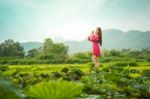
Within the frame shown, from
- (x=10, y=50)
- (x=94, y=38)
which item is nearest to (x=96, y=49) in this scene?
(x=94, y=38)

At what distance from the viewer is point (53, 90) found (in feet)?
3.65

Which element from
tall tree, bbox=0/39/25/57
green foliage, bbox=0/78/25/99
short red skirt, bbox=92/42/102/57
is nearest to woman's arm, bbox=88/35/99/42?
short red skirt, bbox=92/42/102/57

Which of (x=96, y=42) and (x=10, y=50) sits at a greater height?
(x=10, y=50)

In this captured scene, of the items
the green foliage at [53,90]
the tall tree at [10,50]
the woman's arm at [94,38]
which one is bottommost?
the green foliage at [53,90]

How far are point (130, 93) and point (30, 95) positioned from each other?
3342mm

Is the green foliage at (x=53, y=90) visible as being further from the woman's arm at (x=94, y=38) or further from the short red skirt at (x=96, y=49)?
the short red skirt at (x=96, y=49)

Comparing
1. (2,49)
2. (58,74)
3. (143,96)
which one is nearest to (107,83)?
(143,96)

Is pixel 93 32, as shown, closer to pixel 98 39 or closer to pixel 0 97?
pixel 98 39

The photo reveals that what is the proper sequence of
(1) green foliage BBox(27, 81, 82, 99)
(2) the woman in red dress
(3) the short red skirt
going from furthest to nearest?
(3) the short red skirt < (2) the woman in red dress < (1) green foliage BBox(27, 81, 82, 99)

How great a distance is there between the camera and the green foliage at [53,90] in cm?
111

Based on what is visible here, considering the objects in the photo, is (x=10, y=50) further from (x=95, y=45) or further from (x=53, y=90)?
(x=53, y=90)

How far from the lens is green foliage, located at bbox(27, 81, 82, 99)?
1.11 meters

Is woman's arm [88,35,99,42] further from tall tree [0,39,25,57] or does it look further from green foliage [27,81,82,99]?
tall tree [0,39,25,57]

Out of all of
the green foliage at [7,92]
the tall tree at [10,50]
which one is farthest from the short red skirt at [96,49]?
the tall tree at [10,50]
